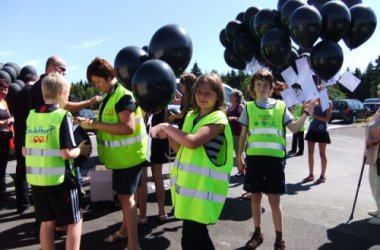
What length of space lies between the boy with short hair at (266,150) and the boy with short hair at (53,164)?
1812 mm

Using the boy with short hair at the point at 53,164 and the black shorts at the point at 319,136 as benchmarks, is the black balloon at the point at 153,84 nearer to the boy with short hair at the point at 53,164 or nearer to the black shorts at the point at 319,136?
the boy with short hair at the point at 53,164

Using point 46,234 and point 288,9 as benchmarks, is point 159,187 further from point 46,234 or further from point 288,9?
point 288,9

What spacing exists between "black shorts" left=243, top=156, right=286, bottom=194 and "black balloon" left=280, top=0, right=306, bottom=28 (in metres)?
2.37

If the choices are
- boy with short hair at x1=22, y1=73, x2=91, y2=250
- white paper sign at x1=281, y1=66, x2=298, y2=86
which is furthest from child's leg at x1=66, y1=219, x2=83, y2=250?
white paper sign at x1=281, y1=66, x2=298, y2=86

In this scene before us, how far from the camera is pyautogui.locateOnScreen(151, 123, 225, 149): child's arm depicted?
99.7 inches

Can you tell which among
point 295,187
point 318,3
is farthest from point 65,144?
point 295,187

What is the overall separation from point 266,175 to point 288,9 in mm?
2639

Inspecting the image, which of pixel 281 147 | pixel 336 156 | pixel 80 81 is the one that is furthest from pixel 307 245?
pixel 80 81

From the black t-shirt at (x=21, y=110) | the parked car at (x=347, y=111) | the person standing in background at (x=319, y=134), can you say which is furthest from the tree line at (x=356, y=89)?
the black t-shirt at (x=21, y=110)

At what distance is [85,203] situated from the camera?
5.35 m

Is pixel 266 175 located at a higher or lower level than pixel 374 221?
higher

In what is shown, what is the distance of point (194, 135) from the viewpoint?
256 centimetres

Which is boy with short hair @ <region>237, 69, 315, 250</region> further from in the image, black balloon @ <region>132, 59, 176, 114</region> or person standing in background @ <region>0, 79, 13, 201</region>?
person standing in background @ <region>0, 79, 13, 201</region>

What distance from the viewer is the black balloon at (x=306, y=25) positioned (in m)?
4.62
